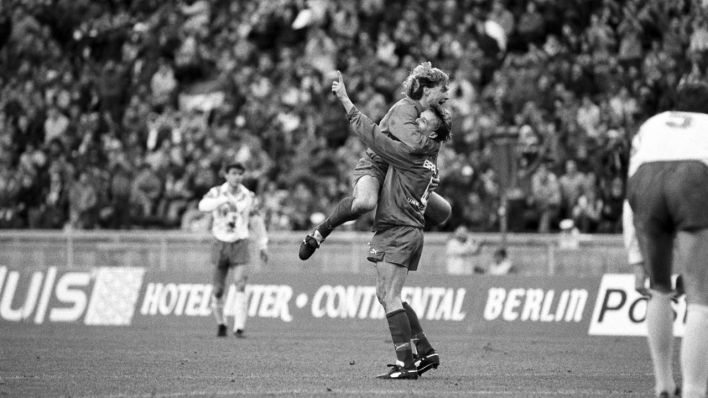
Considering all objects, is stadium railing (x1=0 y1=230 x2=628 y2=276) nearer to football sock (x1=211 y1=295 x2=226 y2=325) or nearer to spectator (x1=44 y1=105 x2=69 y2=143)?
football sock (x1=211 y1=295 x2=226 y2=325)

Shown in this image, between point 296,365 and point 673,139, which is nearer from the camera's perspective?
point 673,139

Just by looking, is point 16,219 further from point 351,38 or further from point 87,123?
point 351,38

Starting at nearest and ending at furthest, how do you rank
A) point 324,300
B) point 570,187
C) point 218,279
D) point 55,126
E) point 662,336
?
point 662,336
point 218,279
point 324,300
point 570,187
point 55,126

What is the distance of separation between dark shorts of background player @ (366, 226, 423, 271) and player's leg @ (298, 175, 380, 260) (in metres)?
0.30

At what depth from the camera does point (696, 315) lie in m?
8.23

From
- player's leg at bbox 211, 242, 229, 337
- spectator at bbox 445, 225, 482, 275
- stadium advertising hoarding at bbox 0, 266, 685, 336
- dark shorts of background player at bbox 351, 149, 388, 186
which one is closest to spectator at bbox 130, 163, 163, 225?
stadium advertising hoarding at bbox 0, 266, 685, 336

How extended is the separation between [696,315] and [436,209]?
476 centimetres

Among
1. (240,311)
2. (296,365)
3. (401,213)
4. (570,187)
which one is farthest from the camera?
(570,187)

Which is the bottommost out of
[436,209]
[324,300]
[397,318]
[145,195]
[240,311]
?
[145,195]

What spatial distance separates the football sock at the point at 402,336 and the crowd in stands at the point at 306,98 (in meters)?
13.2

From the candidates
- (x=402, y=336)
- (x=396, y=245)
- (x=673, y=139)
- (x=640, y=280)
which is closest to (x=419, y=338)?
(x=402, y=336)

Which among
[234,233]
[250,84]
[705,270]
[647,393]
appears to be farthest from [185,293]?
[705,270]

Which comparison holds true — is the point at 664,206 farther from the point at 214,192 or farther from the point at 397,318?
the point at 214,192

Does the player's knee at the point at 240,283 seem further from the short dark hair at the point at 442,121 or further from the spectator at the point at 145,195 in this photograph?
the short dark hair at the point at 442,121
